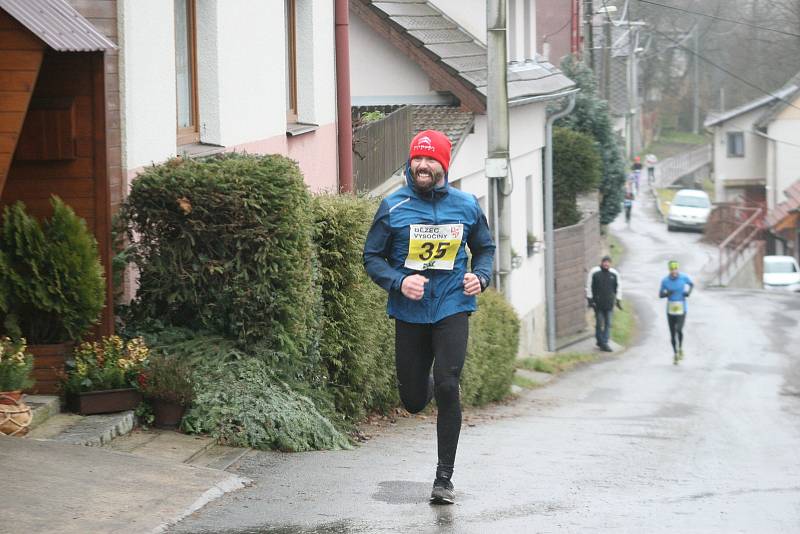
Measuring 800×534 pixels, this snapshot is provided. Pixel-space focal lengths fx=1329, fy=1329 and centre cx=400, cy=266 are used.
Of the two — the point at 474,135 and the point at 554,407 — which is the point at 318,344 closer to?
the point at 554,407

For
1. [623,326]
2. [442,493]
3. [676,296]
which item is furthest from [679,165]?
[442,493]

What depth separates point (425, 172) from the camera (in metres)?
6.56

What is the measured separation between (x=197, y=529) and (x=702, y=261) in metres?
47.6

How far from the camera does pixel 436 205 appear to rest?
6703 mm

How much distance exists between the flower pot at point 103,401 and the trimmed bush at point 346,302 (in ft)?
7.10

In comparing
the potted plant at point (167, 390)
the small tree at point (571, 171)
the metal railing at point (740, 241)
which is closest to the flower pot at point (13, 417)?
the potted plant at point (167, 390)

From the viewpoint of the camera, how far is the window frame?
232ft

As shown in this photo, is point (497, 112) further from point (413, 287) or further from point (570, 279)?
point (570, 279)

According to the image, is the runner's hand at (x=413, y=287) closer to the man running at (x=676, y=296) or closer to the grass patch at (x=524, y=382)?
the grass patch at (x=524, y=382)

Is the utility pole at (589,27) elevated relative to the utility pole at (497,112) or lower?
elevated

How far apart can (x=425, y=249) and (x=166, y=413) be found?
2.35 metres

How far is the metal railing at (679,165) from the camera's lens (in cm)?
8094

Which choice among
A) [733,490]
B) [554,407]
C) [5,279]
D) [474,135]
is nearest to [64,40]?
[5,279]

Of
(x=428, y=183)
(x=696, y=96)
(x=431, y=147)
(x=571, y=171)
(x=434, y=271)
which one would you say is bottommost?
(x=434, y=271)
